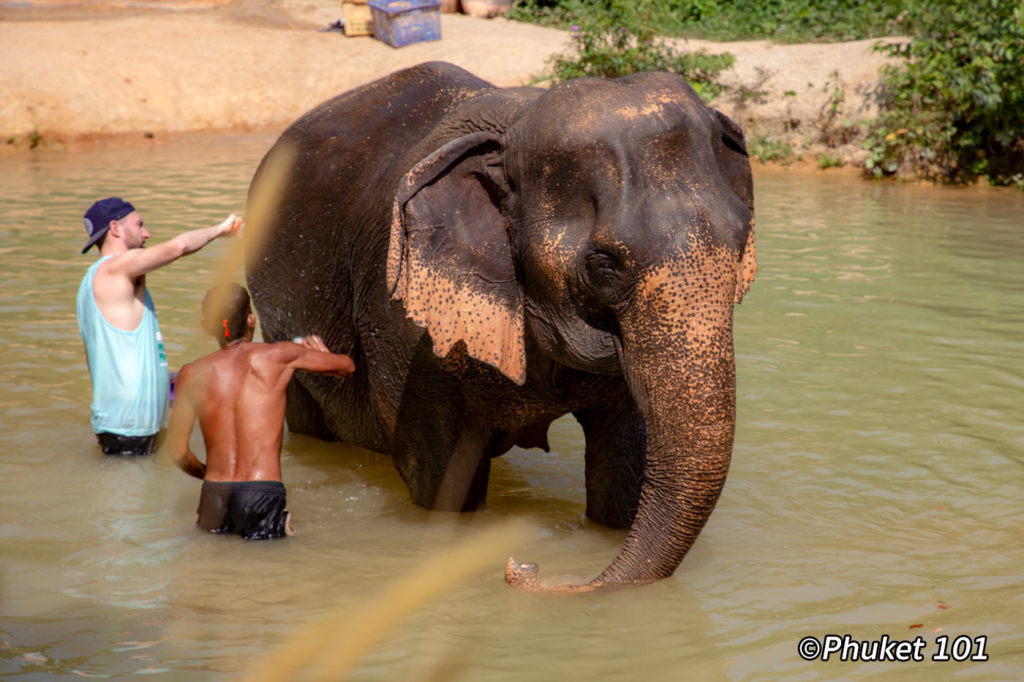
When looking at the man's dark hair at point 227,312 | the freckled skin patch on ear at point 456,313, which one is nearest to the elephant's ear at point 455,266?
the freckled skin patch on ear at point 456,313

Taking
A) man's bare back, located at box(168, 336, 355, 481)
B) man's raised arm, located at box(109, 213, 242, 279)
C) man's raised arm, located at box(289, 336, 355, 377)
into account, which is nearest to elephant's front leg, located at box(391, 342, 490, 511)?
man's raised arm, located at box(289, 336, 355, 377)

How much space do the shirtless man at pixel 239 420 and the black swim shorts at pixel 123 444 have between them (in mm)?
1179

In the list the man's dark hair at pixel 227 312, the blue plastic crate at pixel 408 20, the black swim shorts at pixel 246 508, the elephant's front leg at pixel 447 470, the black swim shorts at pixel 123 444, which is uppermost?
the blue plastic crate at pixel 408 20

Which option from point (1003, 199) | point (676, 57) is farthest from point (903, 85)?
point (676, 57)

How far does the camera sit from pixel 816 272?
9688mm

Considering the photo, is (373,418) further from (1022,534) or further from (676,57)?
(676,57)

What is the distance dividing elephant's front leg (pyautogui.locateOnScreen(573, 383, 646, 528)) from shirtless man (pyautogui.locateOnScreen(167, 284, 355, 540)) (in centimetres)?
110

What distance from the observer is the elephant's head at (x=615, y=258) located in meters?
3.43

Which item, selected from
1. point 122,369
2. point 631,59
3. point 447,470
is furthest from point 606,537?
point 631,59

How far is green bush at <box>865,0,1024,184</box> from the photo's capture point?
13.4m

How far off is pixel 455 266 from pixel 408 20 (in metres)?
15.0

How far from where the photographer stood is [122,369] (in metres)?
5.82

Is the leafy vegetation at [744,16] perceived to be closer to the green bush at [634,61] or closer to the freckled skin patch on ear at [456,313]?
the green bush at [634,61]

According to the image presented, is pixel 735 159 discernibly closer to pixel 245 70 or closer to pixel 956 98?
pixel 956 98
